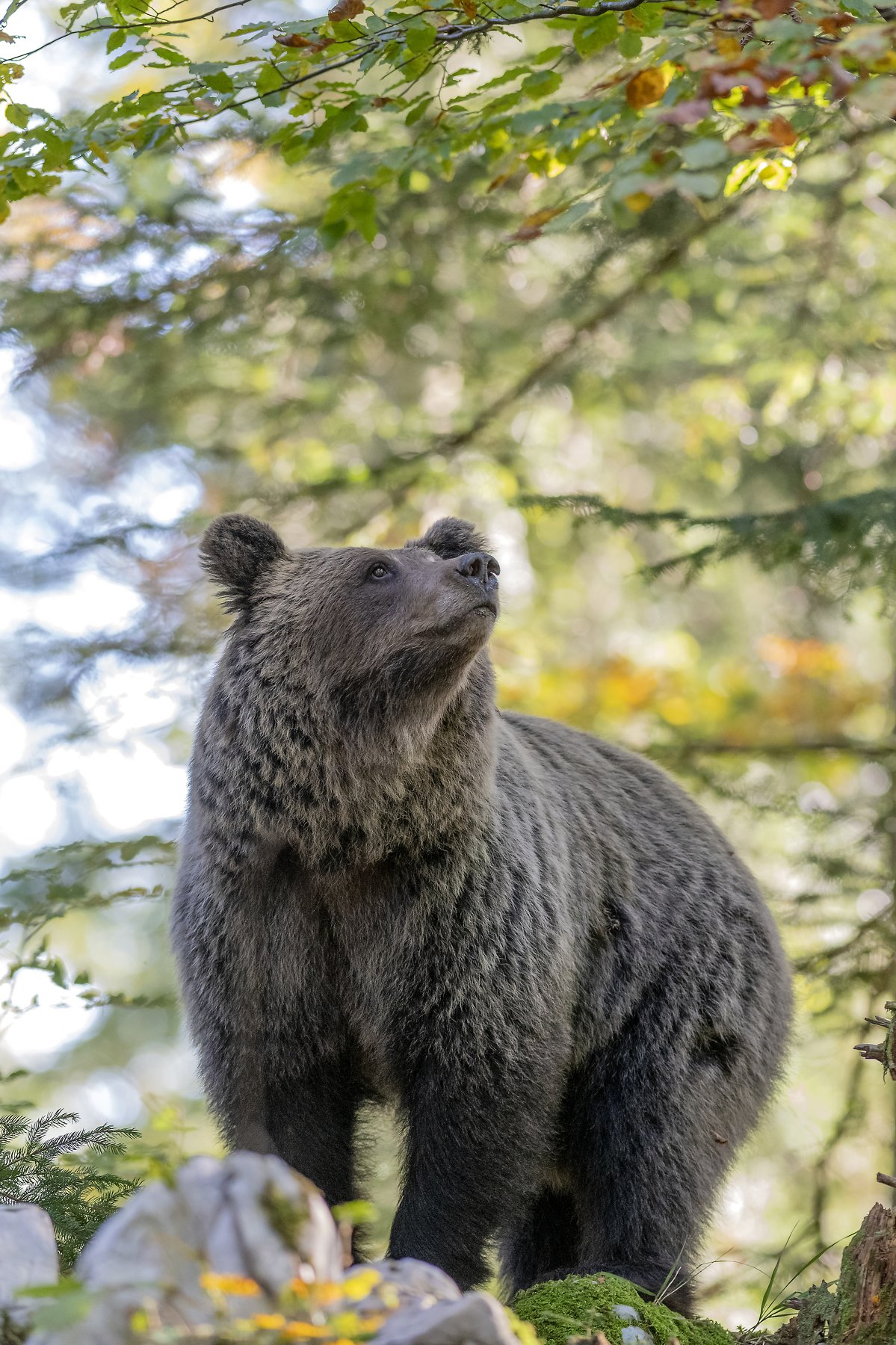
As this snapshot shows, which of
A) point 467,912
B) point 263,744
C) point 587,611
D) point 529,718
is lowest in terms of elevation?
point 587,611

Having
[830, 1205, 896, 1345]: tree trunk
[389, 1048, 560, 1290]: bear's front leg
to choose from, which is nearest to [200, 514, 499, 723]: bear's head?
[389, 1048, 560, 1290]: bear's front leg

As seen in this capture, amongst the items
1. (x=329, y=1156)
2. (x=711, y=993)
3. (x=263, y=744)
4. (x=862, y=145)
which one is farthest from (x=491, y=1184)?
(x=862, y=145)

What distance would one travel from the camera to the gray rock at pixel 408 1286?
2420mm

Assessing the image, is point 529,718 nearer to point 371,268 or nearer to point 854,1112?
point 854,1112

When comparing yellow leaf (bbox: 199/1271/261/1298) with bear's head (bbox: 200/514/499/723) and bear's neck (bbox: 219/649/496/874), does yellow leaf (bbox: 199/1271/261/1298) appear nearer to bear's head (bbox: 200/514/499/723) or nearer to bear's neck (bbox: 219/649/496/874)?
bear's neck (bbox: 219/649/496/874)

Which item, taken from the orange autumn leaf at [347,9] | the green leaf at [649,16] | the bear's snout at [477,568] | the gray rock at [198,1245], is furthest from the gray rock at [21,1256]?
the green leaf at [649,16]

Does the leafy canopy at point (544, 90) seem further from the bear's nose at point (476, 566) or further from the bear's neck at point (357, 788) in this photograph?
the bear's neck at point (357, 788)

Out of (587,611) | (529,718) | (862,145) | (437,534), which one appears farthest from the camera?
(587,611)

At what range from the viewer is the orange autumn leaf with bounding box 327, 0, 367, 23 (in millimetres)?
3863

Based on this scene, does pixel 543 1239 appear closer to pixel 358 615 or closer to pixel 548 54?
pixel 358 615

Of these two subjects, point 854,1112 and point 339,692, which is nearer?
point 339,692

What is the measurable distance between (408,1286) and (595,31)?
352 centimetres

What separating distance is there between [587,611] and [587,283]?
11.6 m

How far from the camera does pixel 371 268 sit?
27.7 feet
